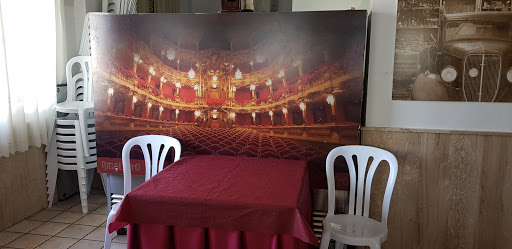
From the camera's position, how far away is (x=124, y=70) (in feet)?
10.1

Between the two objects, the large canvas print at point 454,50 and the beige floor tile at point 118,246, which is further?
the beige floor tile at point 118,246

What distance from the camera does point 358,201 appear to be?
271 centimetres

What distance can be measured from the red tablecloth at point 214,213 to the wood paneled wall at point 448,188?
0.96 meters

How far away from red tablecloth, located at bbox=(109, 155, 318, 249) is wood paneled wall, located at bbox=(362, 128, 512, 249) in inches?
37.9

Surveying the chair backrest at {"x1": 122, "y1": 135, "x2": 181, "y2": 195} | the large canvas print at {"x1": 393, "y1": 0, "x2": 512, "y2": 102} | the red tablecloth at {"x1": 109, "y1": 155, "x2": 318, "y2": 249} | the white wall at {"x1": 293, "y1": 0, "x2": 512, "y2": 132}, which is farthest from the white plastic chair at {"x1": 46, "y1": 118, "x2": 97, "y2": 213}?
the large canvas print at {"x1": 393, "y1": 0, "x2": 512, "y2": 102}

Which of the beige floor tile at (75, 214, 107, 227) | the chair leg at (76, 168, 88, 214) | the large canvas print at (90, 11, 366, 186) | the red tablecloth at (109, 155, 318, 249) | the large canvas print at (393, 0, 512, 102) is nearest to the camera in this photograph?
the red tablecloth at (109, 155, 318, 249)

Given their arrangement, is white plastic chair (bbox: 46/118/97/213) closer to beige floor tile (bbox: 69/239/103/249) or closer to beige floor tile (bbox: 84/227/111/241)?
beige floor tile (bbox: 84/227/111/241)

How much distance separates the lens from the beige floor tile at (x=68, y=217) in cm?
360

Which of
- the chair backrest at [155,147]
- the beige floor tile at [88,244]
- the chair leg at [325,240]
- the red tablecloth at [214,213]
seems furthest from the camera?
the beige floor tile at [88,244]

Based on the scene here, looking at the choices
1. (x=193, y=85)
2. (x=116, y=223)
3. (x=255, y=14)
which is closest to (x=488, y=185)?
(x=255, y=14)

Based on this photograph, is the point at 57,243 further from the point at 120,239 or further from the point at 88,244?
the point at 120,239

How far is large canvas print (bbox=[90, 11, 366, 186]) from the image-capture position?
111 inches

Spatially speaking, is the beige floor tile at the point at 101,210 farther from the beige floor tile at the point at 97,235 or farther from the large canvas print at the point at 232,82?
the large canvas print at the point at 232,82

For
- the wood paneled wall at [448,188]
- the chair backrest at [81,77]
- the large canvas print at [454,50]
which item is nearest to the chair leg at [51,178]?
the chair backrest at [81,77]
